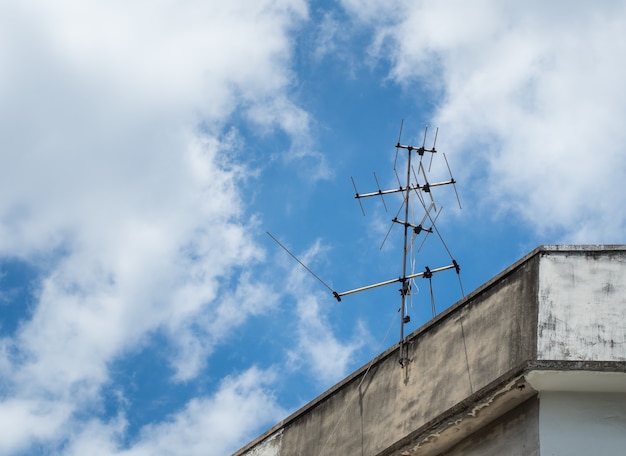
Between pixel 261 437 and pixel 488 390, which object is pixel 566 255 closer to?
pixel 488 390

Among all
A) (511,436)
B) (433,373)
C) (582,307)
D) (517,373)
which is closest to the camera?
(517,373)

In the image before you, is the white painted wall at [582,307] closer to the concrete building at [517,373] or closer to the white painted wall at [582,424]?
the concrete building at [517,373]

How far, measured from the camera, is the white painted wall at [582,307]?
13.0 meters

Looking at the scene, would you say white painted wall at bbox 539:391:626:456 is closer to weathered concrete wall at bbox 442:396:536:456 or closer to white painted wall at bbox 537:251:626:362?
weathered concrete wall at bbox 442:396:536:456

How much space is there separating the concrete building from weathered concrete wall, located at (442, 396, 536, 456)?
0.04ft

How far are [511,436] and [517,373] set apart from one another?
2.19 feet

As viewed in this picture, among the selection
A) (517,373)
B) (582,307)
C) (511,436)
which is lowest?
(511,436)

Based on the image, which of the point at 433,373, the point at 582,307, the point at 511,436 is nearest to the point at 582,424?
the point at 511,436

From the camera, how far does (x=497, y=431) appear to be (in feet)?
43.1

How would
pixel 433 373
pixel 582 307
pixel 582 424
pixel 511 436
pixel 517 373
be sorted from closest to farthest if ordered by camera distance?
1. pixel 582 424
2. pixel 517 373
3. pixel 511 436
4. pixel 582 307
5. pixel 433 373

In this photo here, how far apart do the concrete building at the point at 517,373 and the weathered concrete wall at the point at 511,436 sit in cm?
1

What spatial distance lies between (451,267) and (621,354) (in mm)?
3288

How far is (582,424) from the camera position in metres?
12.7

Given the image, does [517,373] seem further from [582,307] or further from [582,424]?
[582,307]
